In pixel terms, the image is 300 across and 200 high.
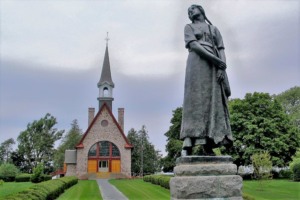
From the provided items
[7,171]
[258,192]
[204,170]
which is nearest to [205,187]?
[204,170]

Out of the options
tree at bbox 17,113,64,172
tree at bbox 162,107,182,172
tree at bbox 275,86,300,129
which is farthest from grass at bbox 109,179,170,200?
tree at bbox 17,113,64,172

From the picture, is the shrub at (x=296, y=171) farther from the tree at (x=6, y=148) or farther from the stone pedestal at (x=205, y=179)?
the tree at (x=6, y=148)

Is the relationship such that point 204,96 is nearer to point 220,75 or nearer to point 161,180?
point 220,75

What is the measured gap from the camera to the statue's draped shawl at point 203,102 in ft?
18.7

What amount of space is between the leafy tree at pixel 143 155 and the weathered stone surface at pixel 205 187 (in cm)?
5367

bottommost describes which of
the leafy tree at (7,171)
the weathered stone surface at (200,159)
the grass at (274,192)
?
the grass at (274,192)

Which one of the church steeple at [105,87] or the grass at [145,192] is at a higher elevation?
the church steeple at [105,87]

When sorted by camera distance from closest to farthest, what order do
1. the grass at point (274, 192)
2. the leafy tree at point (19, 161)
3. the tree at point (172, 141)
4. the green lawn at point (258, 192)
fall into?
the grass at point (274, 192) → the green lawn at point (258, 192) → the tree at point (172, 141) → the leafy tree at point (19, 161)

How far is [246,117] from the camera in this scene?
37.9 metres

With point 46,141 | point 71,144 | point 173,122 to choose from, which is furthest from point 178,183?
point 46,141

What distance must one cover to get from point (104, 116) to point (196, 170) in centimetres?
4568

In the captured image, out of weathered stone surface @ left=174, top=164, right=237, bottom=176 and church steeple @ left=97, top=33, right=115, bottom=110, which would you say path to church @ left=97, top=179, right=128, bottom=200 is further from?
church steeple @ left=97, top=33, right=115, bottom=110

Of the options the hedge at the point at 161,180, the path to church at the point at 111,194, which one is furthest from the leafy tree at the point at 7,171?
the path to church at the point at 111,194

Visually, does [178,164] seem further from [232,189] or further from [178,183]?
[232,189]
